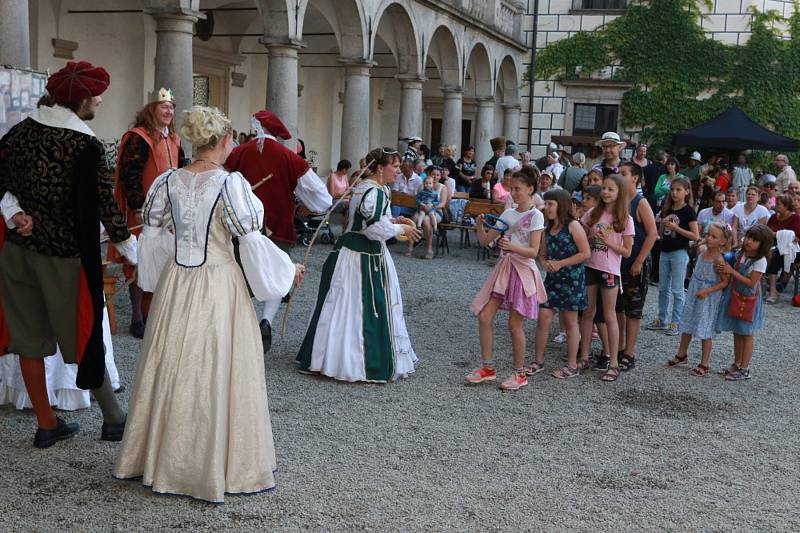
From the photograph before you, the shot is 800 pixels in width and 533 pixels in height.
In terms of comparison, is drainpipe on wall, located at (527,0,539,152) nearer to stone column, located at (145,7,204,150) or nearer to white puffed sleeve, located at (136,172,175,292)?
stone column, located at (145,7,204,150)

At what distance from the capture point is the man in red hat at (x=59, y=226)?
13.2ft

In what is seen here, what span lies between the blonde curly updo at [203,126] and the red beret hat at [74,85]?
651 millimetres

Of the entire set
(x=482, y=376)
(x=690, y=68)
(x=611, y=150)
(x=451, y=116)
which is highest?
(x=690, y=68)

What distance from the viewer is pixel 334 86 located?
2384 centimetres

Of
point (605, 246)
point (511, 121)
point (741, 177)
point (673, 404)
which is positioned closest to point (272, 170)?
point (605, 246)

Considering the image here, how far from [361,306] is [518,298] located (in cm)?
107

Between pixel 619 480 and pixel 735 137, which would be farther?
pixel 735 137

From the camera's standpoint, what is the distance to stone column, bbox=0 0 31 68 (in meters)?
7.07

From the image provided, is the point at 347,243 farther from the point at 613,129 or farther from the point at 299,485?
the point at 613,129

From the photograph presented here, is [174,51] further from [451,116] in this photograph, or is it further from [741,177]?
[741,177]

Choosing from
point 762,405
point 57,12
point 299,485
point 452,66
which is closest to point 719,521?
point 299,485

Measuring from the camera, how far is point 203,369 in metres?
3.66

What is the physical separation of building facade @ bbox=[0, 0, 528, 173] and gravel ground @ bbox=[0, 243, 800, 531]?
4.21 m

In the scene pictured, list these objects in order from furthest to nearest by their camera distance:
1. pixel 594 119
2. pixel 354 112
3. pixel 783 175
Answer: pixel 594 119
pixel 783 175
pixel 354 112
